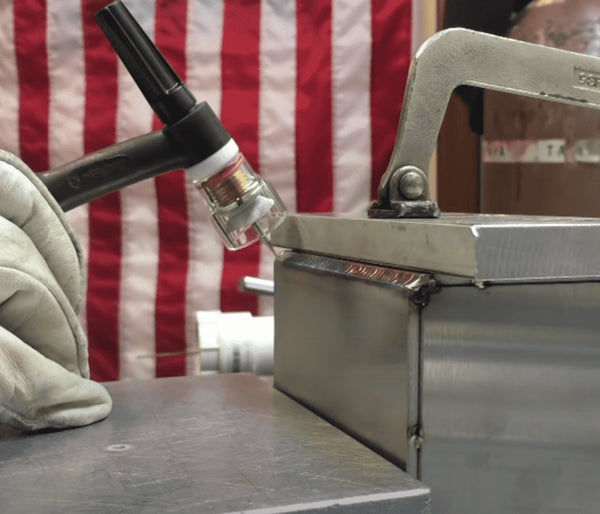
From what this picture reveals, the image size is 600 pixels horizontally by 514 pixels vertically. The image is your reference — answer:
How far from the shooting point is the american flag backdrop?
4.41ft

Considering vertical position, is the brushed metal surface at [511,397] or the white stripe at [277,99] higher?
the white stripe at [277,99]

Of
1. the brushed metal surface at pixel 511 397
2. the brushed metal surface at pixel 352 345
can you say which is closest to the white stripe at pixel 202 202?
the brushed metal surface at pixel 352 345

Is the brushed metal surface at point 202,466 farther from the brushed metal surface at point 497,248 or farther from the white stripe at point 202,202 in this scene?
the white stripe at point 202,202

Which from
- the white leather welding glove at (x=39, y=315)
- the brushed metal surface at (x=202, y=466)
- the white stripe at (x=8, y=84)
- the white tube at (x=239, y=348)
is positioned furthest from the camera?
the white stripe at (x=8, y=84)

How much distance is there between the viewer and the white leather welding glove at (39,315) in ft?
1.86

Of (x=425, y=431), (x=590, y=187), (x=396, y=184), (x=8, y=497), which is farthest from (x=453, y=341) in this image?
(x=590, y=187)

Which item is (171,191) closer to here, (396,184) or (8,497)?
(396,184)

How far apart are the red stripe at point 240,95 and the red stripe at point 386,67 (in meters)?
0.21

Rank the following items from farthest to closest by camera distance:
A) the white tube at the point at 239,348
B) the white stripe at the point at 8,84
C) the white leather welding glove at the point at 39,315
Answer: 1. the white stripe at the point at 8,84
2. the white tube at the point at 239,348
3. the white leather welding glove at the point at 39,315

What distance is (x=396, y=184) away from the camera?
61 cm

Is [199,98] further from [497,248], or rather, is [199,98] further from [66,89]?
[497,248]

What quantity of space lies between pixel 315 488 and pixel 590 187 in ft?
2.26

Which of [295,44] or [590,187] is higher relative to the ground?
[295,44]

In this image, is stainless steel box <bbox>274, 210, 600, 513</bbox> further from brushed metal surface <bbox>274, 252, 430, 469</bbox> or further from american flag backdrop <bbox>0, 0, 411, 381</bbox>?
american flag backdrop <bbox>0, 0, 411, 381</bbox>
